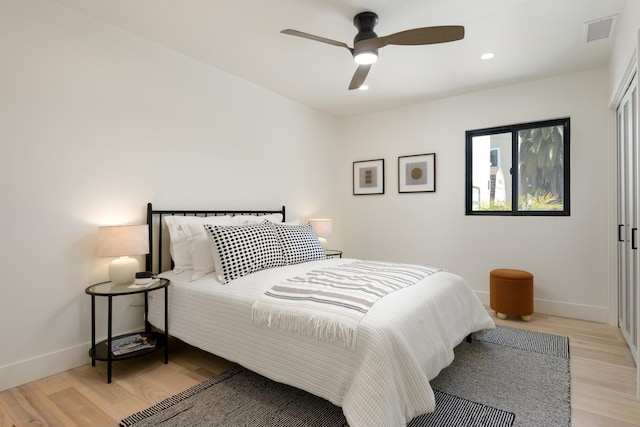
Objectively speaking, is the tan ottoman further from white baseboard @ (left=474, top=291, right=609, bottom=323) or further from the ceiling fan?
the ceiling fan

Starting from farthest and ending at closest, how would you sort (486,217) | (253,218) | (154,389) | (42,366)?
(486,217) < (253,218) < (42,366) < (154,389)

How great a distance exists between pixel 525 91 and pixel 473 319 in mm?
2707

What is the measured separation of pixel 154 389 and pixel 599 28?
4149 millimetres

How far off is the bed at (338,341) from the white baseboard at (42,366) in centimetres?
52

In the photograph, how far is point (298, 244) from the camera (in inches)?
119

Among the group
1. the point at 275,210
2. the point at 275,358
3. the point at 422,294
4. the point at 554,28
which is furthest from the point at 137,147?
the point at 554,28

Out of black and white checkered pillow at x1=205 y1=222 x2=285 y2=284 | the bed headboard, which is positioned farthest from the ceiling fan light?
the bed headboard

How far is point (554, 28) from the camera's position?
103 inches

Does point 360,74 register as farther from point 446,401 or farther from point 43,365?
point 43,365

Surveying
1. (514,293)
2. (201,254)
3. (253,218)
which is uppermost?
(253,218)

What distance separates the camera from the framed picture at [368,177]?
4.81m

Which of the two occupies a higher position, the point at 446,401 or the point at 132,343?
the point at 132,343

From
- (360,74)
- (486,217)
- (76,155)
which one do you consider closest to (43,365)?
(76,155)

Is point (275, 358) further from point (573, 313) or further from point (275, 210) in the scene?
point (573, 313)
